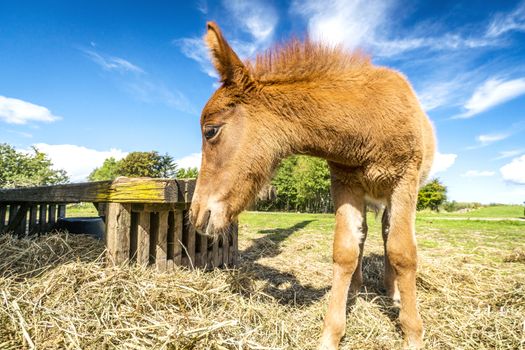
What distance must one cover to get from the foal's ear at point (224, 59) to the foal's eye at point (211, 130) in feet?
1.34

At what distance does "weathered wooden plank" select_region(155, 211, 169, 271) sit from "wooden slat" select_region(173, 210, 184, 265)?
0.44 feet

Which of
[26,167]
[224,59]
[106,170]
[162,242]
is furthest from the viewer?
[106,170]

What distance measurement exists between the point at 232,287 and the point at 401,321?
166cm

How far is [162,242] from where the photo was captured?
363cm

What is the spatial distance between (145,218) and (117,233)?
374mm

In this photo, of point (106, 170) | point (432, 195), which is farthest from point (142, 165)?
point (432, 195)

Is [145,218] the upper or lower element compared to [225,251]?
upper

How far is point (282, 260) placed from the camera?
559 cm

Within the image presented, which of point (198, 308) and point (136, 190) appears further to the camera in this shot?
point (136, 190)

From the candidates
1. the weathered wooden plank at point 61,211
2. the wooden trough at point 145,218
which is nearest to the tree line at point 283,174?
the weathered wooden plank at point 61,211

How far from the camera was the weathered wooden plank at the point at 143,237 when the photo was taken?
3.41 m

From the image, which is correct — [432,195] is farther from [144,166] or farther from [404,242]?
[404,242]

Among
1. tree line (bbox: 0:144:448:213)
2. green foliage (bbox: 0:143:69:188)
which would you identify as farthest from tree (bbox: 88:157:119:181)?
green foliage (bbox: 0:143:69:188)

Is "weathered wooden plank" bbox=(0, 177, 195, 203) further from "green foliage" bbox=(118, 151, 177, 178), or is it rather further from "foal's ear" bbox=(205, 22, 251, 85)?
"green foliage" bbox=(118, 151, 177, 178)
